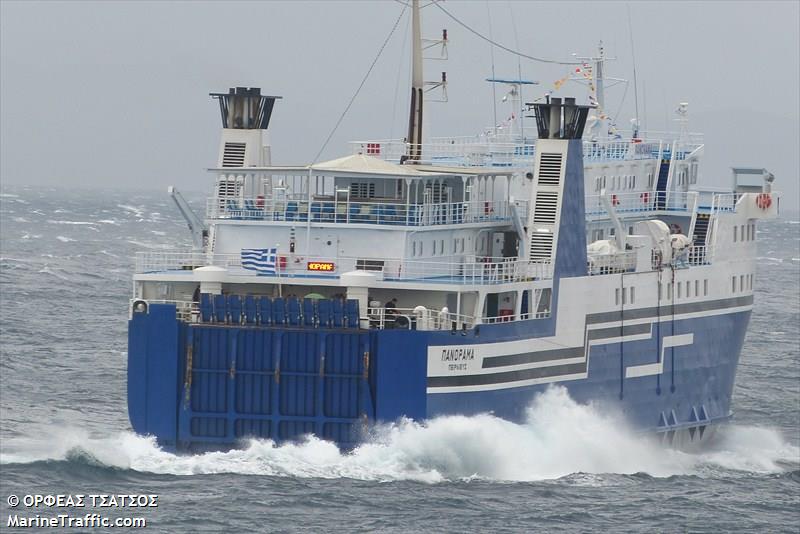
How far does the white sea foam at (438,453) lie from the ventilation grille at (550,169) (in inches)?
184

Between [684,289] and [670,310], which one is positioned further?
[684,289]

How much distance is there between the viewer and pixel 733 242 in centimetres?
4906

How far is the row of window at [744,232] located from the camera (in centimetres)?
4931

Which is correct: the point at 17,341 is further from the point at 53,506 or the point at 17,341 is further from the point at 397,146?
the point at 53,506

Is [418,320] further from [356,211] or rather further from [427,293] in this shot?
[356,211]

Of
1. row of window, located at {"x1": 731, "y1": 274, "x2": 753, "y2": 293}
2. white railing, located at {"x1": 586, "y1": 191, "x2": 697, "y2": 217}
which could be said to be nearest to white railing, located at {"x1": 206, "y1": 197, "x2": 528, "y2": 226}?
white railing, located at {"x1": 586, "y1": 191, "x2": 697, "y2": 217}

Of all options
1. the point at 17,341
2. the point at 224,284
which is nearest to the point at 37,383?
the point at 17,341

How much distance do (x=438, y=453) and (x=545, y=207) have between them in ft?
22.6

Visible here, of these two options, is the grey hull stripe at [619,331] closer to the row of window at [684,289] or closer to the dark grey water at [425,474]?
the row of window at [684,289]

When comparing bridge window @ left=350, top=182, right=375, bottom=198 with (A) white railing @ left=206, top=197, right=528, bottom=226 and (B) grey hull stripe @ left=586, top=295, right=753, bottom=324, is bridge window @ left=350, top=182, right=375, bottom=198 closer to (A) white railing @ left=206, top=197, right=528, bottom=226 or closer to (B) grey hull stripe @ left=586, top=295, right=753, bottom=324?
(A) white railing @ left=206, top=197, right=528, bottom=226

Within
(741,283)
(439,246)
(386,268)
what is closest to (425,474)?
(386,268)

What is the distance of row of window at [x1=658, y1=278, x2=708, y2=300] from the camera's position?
146 feet

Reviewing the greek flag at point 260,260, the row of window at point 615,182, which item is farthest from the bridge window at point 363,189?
the row of window at point 615,182

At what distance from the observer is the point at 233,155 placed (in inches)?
1715
